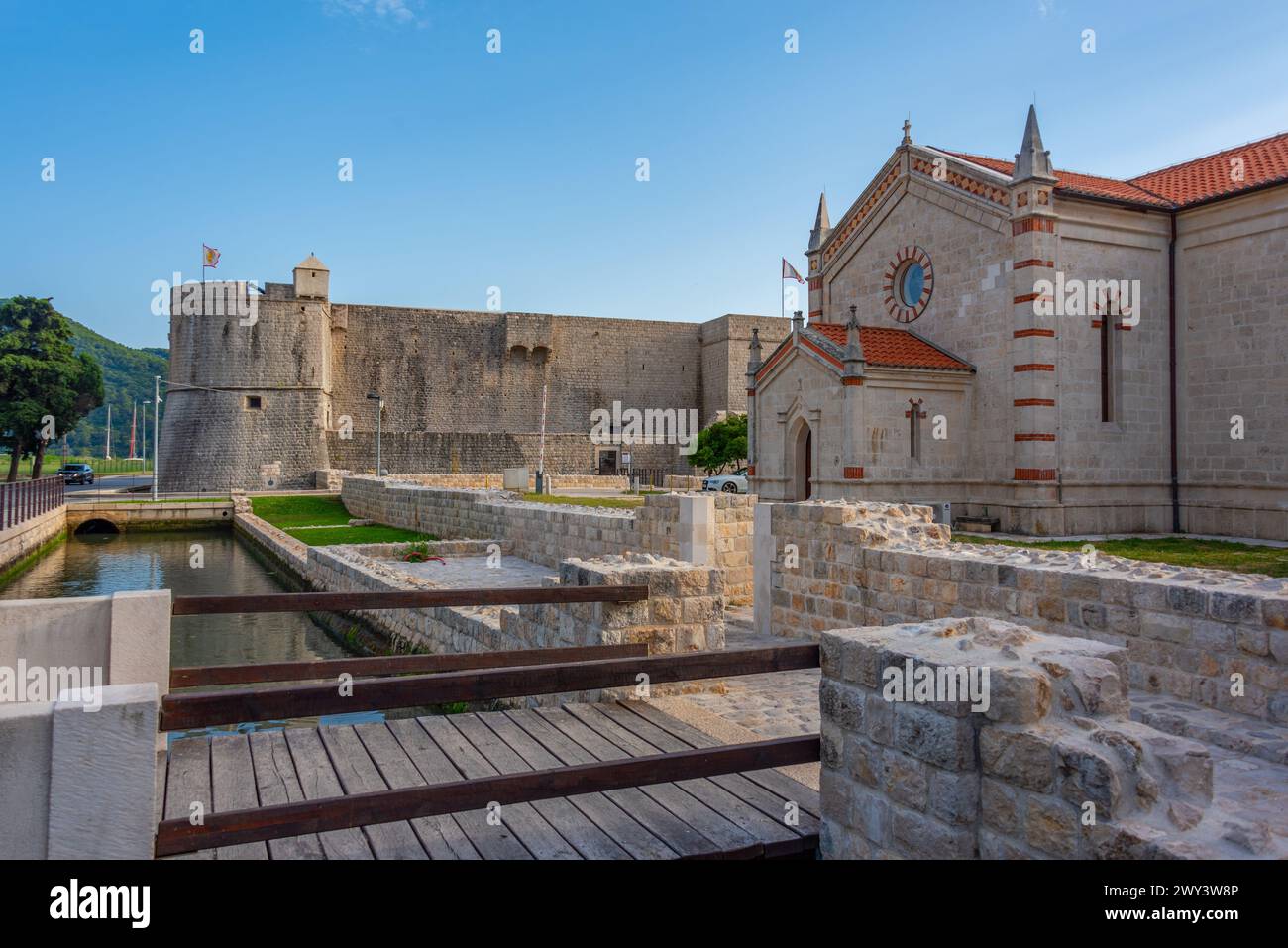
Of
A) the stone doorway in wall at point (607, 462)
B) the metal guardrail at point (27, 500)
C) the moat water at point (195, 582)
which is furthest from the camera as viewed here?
the stone doorway in wall at point (607, 462)

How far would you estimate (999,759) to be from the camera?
2742 millimetres

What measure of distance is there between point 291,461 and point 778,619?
129ft

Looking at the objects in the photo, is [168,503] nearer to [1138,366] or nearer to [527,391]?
[527,391]

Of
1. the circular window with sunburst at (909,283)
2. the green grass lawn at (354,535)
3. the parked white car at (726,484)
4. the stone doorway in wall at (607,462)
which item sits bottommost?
the green grass lawn at (354,535)

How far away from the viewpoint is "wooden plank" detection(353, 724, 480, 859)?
336cm

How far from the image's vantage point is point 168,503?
31.2 m

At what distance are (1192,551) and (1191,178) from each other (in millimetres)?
10127

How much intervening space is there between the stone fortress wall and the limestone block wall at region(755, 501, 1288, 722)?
3834 cm

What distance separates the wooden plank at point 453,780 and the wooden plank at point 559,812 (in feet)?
0.64

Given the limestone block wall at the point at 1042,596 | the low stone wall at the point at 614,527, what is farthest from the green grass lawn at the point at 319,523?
the limestone block wall at the point at 1042,596

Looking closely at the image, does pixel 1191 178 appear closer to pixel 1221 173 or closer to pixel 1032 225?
pixel 1221 173

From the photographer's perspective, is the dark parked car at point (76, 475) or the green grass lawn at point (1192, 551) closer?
the green grass lawn at point (1192, 551)

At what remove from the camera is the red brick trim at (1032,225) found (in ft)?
55.3

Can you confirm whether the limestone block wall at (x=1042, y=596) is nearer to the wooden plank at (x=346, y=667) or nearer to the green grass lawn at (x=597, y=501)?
the wooden plank at (x=346, y=667)
